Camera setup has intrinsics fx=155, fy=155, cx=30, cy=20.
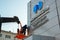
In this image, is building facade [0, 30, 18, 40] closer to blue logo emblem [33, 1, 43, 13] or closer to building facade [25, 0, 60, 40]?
building facade [25, 0, 60, 40]

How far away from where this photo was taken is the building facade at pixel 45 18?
14.0 metres

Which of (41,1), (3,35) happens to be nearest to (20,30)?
(41,1)

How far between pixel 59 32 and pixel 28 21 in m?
6.63

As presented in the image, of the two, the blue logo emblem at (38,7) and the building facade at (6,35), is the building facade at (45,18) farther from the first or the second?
the building facade at (6,35)

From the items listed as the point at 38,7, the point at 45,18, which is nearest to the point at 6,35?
the point at 38,7

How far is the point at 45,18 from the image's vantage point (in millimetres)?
15625

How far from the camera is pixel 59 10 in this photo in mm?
13945

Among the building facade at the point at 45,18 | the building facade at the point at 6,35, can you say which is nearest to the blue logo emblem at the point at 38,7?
the building facade at the point at 45,18

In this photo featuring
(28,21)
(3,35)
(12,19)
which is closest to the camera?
(12,19)

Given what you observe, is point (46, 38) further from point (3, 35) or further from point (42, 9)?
point (3, 35)

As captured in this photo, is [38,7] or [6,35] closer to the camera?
[38,7]

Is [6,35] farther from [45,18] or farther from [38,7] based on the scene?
[45,18]

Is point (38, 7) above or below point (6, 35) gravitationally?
above

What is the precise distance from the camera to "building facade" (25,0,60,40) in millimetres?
13969
